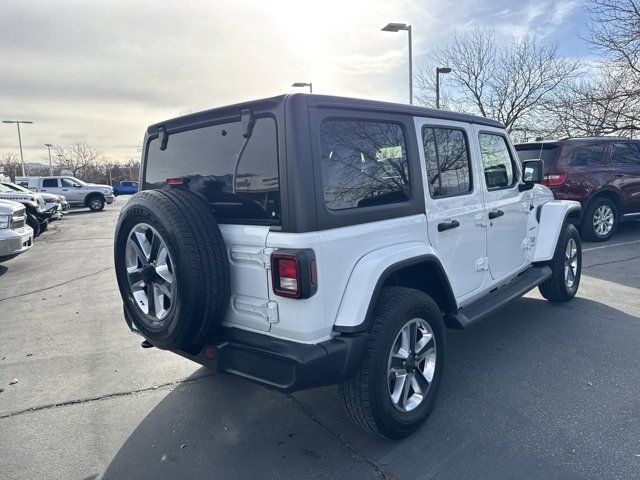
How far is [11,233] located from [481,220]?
24.1 feet

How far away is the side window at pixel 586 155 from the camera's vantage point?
8180 millimetres

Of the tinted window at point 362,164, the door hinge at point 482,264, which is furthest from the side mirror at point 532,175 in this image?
the tinted window at point 362,164

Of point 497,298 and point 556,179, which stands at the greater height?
point 556,179

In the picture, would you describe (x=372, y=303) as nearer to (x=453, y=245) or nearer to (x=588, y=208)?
(x=453, y=245)

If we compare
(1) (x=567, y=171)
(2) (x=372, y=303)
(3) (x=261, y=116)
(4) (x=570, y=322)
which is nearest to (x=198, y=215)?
(3) (x=261, y=116)

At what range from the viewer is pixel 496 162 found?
4125mm

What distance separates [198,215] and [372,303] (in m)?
1.07

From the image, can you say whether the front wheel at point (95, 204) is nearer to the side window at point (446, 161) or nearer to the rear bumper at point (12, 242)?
the rear bumper at point (12, 242)

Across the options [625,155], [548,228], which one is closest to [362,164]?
[548,228]

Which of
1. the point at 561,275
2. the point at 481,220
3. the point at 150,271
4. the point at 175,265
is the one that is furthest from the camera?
the point at 561,275

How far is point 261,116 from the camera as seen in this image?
250 centimetres

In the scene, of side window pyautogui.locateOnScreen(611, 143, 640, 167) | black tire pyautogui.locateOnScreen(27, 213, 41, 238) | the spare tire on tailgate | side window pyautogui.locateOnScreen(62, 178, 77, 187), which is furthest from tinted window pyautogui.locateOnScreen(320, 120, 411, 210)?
side window pyautogui.locateOnScreen(62, 178, 77, 187)

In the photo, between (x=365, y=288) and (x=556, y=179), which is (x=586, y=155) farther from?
(x=365, y=288)

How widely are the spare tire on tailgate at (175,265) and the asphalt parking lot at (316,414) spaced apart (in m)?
0.72
